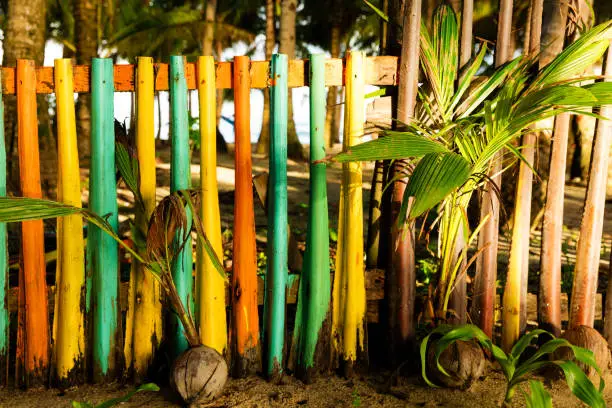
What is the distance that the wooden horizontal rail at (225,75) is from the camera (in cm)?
249

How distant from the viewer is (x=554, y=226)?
2.77m

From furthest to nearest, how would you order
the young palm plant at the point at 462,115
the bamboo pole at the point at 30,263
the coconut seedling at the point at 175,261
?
the bamboo pole at the point at 30,263 < the coconut seedling at the point at 175,261 < the young palm plant at the point at 462,115

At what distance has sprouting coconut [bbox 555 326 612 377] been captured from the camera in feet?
8.86

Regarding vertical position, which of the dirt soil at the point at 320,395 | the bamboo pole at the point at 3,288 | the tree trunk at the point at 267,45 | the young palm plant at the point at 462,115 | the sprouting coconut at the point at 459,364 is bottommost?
the dirt soil at the point at 320,395

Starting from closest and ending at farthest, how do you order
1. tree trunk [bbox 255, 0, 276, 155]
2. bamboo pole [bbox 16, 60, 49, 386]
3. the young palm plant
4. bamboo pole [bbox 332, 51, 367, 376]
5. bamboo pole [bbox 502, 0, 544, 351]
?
the young palm plant < bamboo pole [bbox 16, 60, 49, 386] < bamboo pole [bbox 332, 51, 367, 376] < bamboo pole [bbox 502, 0, 544, 351] < tree trunk [bbox 255, 0, 276, 155]

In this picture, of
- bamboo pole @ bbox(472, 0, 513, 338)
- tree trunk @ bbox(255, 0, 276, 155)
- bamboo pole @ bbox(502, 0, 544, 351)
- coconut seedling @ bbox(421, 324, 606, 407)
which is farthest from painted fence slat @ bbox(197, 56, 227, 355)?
tree trunk @ bbox(255, 0, 276, 155)

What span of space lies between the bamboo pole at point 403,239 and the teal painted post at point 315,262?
0.30 metres

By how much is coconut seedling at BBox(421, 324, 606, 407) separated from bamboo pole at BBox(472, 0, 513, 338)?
0.58 feet

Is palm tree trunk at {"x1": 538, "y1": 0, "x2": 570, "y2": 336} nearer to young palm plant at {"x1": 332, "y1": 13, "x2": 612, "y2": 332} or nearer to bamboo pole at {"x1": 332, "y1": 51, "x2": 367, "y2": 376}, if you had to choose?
young palm plant at {"x1": 332, "y1": 13, "x2": 612, "y2": 332}

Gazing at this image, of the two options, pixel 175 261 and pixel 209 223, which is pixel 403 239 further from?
pixel 175 261

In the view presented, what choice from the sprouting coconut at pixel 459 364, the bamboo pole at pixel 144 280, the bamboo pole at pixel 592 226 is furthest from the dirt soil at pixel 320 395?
the bamboo pole at pixel 592 226

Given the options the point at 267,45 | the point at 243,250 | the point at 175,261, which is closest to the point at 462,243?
the point at 243,250

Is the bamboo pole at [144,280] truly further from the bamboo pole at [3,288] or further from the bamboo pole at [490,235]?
the bamboo pole at [490,235]

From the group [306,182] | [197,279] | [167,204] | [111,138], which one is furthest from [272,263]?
[306,182]
